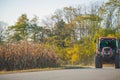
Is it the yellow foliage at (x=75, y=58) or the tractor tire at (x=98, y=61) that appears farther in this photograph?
the yellow foliage at (x=75, y=58)

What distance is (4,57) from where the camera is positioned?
106 feet

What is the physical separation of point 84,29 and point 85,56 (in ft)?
29.1

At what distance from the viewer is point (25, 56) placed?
34.6m

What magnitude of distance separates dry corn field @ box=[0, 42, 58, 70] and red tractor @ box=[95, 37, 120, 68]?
6.20 meters

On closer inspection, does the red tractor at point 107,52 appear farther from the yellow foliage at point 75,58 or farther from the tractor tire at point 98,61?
the yellow foliage at point 75,58

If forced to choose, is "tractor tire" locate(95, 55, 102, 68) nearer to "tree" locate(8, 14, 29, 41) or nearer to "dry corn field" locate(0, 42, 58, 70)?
"dry corn field" locate(0, 42, 58, 70)

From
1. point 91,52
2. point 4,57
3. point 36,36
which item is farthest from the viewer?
point 36,36

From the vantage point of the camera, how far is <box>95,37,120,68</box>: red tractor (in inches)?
1284

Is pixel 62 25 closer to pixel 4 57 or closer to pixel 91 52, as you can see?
pixel 91 52

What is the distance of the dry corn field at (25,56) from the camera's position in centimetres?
3228

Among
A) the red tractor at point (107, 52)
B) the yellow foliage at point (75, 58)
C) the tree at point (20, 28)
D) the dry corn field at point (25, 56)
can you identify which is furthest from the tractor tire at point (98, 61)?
the tree at point (20, 28)

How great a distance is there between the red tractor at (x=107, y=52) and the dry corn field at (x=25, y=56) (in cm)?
620

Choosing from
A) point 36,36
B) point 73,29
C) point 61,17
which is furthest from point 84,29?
point 36,36

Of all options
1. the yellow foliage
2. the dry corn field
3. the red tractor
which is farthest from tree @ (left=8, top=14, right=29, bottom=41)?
the red tractor
